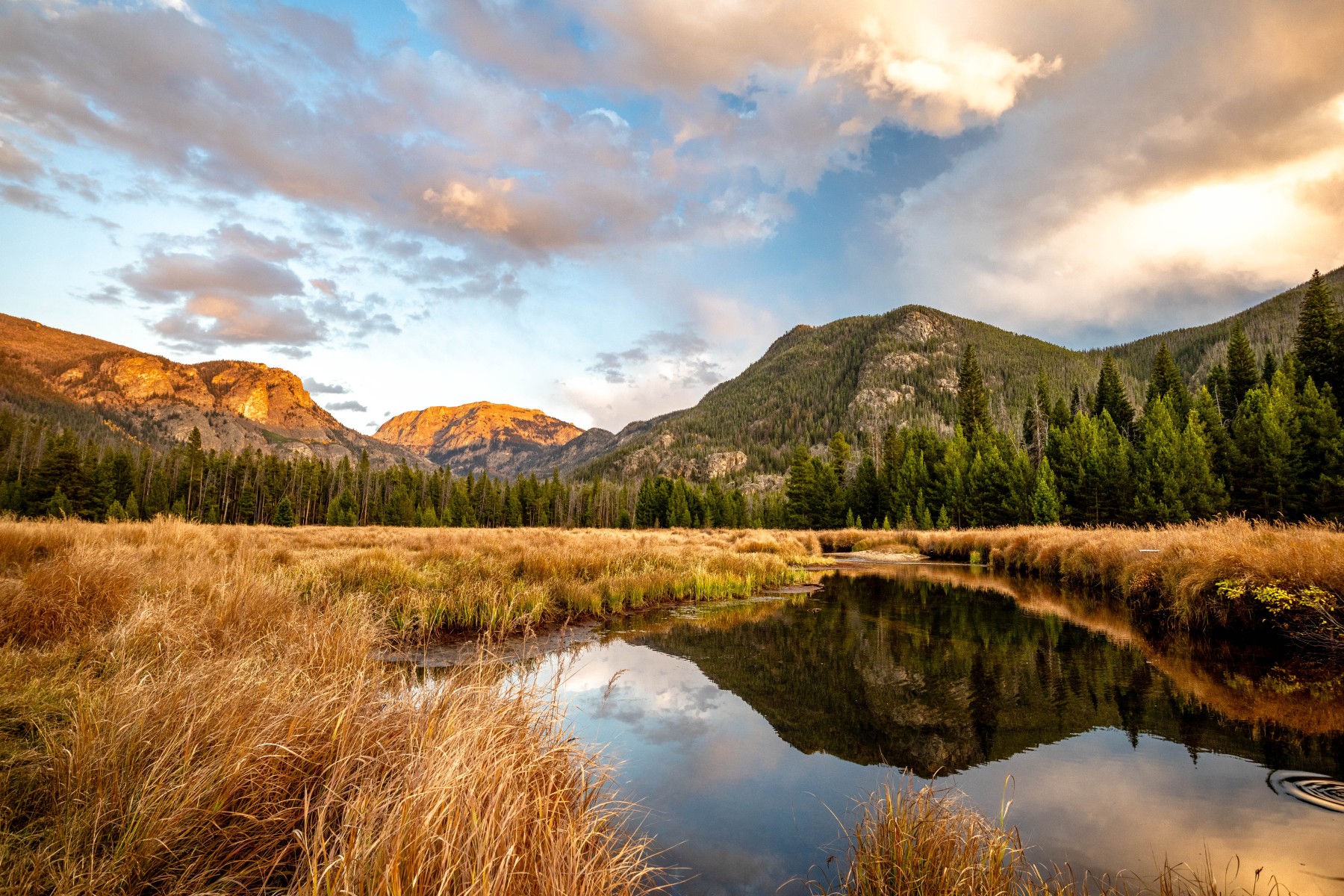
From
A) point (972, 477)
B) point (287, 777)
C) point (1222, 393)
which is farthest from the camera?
point (1222, 393)

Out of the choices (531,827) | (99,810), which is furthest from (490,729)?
(99,810)

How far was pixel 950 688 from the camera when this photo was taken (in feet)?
→ 28.5

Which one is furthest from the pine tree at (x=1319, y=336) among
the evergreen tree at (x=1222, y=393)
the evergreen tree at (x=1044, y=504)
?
the evergreen tree at (x=1044, y=504)

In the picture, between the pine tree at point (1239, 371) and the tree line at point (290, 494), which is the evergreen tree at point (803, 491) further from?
the pine tree at point (1239, 371)

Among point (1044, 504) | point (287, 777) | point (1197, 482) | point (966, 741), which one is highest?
point (1197, 482)

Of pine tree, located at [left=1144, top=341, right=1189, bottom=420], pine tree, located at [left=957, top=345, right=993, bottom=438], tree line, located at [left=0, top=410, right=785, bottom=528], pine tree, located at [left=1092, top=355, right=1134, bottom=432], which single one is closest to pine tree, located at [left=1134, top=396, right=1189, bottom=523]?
pine tree, located at [left=1144, top=341, right=1189, bottom=420]

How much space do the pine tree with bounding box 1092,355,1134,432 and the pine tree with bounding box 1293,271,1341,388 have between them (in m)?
15.8

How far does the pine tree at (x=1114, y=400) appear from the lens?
233 feet

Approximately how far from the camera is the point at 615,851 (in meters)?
3.77

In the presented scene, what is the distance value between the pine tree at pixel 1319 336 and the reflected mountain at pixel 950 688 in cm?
6368

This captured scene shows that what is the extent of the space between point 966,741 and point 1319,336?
7692cm

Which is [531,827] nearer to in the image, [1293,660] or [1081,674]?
[1081,674]

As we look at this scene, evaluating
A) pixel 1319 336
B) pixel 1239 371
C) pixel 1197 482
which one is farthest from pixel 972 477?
pixel 1239 371

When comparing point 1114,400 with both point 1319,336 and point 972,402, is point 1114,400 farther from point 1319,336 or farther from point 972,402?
point 1319,336
